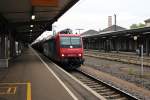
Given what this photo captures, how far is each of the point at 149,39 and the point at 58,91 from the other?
36.0 meters

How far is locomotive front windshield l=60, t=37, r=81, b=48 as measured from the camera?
26594 millimetres

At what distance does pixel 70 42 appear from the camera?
26.8m

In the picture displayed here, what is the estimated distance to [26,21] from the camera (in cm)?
3609

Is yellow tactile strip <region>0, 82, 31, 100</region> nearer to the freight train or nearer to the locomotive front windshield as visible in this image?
the freight train

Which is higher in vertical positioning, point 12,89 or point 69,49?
point 69,49

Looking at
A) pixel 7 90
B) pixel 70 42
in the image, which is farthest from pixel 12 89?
pixel 70 42

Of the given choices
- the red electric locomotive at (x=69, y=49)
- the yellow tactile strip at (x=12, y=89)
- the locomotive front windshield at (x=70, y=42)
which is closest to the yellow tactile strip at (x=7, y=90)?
the yellow tactile strip at (x=12, y=89)

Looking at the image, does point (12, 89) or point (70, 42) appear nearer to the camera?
point (12, 89)

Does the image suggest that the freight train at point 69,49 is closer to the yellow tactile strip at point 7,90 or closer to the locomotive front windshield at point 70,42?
the locomotive front windshield at point 70,42

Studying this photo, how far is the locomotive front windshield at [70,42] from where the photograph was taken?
26594 mm

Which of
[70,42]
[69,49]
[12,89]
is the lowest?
[12,89]

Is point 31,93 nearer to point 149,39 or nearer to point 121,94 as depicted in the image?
point 121,94

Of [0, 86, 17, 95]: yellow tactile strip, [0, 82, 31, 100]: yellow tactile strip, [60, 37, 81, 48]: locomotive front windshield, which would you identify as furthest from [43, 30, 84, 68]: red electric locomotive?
[0, 86, 17, 95]: yellow tactile strip

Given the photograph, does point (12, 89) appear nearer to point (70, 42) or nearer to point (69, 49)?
point (69, 49)
